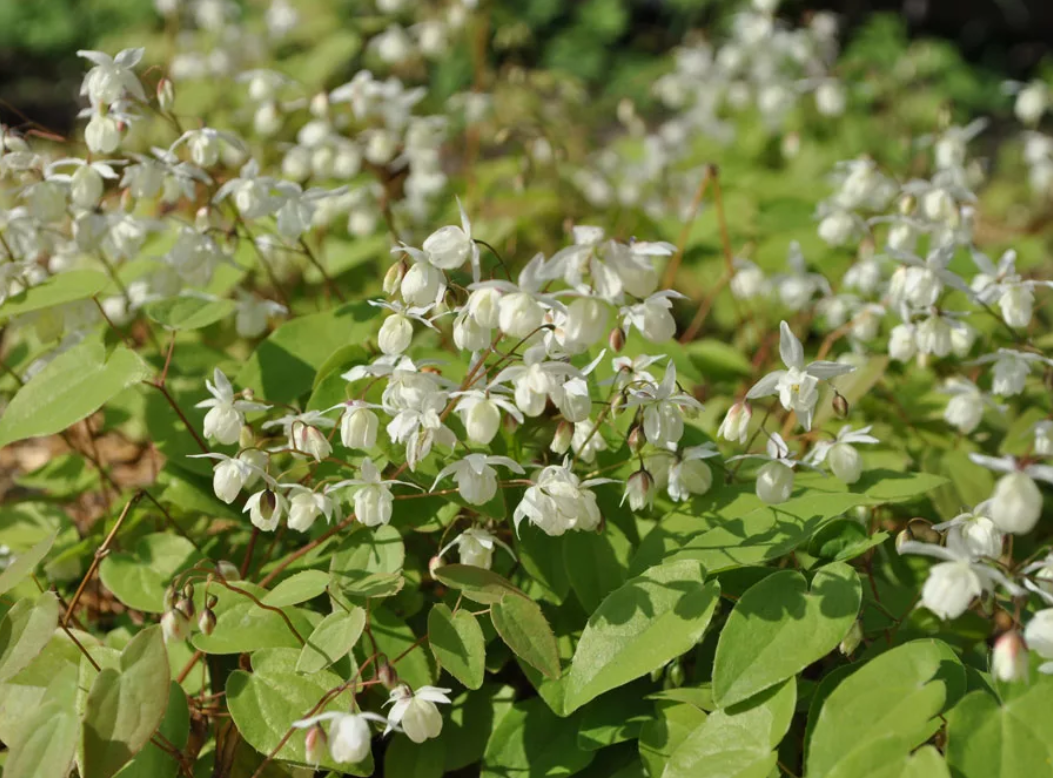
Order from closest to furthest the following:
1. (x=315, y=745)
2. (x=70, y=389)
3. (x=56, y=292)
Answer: (x=315, y=745) < (x=70, y=389) < (x=56, y=292)

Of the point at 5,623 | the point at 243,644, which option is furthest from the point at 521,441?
the point at 5,623

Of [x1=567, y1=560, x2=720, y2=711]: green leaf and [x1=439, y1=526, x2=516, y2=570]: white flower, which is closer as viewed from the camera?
[x1=567, y1=560, x2=720, y2=711]: green leaf

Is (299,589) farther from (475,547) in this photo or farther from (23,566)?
(23,566)

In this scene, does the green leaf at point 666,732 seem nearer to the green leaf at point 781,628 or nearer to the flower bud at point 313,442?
the green leaf at point 781,628

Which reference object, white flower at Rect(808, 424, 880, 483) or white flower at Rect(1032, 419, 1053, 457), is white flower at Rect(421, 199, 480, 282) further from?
white flower at Rect(1032, 419, 1053, 457)

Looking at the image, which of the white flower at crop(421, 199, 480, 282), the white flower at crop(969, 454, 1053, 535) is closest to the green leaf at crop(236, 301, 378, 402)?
the white flower at crop(421, 199, 480, 282)

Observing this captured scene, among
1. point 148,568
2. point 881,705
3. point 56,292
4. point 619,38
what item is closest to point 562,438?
point 881,705

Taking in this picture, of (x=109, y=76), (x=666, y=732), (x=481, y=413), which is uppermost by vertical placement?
(x=109, y=76)

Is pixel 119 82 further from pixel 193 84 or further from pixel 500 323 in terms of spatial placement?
pixel 193 84
